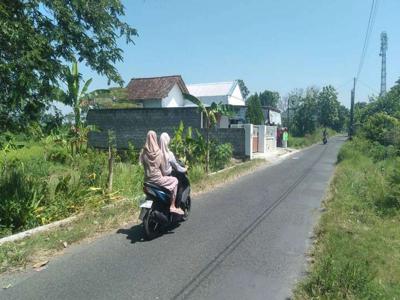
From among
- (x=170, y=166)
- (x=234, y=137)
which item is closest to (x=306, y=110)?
(x=234, y=137)

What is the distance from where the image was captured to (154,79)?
131 ft

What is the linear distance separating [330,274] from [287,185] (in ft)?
32.1

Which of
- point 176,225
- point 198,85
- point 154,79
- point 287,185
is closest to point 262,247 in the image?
point 176,225

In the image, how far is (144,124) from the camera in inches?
956

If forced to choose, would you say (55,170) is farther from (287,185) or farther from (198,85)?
(198,85)

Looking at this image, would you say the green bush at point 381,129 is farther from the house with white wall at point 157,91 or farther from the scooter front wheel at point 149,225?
the scooter front wheel at point 149,225

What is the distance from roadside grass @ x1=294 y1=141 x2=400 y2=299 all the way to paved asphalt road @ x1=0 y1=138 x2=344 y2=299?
0.35 metres

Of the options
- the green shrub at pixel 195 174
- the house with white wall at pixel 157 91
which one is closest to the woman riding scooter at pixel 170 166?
the green shrub at pixel 195 174

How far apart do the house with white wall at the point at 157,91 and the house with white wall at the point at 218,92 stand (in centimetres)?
616

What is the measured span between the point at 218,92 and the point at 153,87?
11576mm

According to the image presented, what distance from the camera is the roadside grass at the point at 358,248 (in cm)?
464

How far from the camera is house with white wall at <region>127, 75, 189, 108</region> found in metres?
37.8

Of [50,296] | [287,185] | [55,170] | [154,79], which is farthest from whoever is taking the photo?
[154,79]

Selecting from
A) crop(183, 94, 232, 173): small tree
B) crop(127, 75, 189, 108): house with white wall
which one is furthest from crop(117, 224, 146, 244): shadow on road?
crop(127, 75, 189, 108): house with white wall
